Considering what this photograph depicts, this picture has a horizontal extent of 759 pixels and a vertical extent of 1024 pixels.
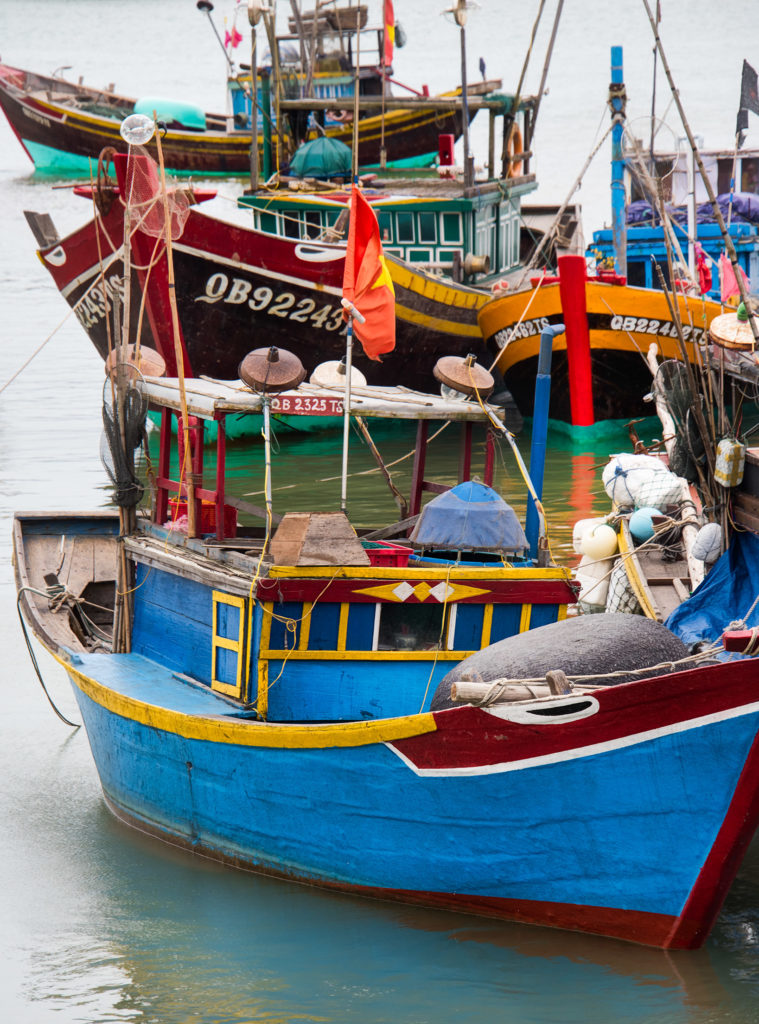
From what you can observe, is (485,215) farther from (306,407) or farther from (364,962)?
(364,962)

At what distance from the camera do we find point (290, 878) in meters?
6.91

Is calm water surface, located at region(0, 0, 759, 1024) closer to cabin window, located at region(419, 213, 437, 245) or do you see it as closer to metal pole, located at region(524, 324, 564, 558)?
metal pole, located at region(524, 324, 564, 558)

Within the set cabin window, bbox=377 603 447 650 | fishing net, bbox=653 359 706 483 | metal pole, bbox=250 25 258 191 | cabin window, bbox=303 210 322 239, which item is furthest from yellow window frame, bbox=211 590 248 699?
cabin window, bbox=303 210 322 239

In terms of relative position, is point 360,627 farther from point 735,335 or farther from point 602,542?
point 602,542

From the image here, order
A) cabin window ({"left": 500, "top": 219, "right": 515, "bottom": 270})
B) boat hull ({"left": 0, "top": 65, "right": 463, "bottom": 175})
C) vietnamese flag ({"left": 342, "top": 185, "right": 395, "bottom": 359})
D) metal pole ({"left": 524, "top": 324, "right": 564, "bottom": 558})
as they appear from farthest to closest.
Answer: boat hull ({"left": 0, "top": 65, "right": 463, "bottom": 175}) → cabin window ({"left": 500, "top": 219, "right": 515, "bottom": 270}) → metal pole ({"left": 524, "top": 324, "right": 564, "bottom": 558}) → vietnamese flag ({"left": 342, "top": 185, "right": 395, "bottom": 359})

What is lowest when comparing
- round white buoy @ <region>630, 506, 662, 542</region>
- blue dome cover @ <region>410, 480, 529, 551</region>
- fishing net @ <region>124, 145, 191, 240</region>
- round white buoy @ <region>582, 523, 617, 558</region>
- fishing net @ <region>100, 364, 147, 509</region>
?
round white buoy @ <region>582, 523, 617, 558</region>

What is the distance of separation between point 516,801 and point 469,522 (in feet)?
5.39

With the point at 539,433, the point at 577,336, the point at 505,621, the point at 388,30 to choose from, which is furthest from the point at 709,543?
the point at 388,30

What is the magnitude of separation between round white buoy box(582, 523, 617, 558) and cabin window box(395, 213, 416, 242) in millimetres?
9128

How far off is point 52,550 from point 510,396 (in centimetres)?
1017

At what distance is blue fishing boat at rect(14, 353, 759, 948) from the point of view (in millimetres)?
5848

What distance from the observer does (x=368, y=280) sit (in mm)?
7672

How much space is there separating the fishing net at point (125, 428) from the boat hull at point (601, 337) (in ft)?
30.4

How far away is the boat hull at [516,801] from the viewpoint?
575 centimetres
